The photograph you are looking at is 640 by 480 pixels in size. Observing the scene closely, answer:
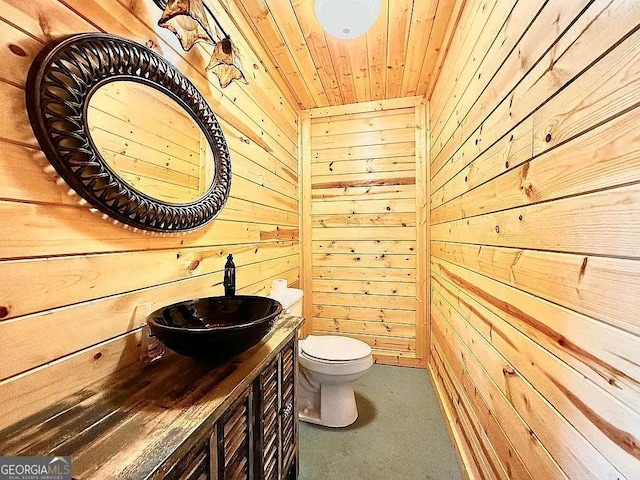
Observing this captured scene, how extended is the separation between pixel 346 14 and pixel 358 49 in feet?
2.05

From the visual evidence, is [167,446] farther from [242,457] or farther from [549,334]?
[549,334]

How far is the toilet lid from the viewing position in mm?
1732

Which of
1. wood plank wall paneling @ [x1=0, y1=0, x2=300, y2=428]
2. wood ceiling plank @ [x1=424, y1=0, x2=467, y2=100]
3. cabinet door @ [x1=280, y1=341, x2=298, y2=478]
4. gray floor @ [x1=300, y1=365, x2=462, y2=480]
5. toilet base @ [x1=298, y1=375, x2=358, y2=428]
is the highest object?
wood ceiling plank @ [x1=424, y1=0, x2=467, y2=100]

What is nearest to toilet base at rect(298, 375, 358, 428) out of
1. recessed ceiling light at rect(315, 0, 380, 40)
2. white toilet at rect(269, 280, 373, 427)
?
white toilet at rect(269, 280, 373, 427)

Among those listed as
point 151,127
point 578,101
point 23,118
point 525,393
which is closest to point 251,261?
point 151,127

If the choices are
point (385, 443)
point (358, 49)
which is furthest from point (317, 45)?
point (385, 443)

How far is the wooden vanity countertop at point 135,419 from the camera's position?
0.52 m

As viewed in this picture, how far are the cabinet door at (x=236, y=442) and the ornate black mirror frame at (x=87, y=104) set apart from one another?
673 millimetres

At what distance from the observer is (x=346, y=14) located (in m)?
1.40

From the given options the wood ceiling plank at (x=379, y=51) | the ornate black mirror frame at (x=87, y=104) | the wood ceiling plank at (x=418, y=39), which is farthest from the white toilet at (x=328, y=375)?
the wood ceiling plank at (x=418, y=39)

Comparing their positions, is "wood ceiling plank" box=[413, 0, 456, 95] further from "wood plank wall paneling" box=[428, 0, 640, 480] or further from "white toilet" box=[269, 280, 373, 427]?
"white toilet" box=[269, 280, 373, 427]

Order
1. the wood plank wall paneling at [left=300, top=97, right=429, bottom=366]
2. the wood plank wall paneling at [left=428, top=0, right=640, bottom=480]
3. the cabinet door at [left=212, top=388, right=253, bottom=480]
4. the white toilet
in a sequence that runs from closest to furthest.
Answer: the wood plank wall paneling at [left=428, top=0, right=640, bottom=480] → the cabinet door at [left=212, top=388, right=253, bottom=480] → the white toilet → the wood plank wall paneling at [left=300, top=97, right=429, bottom=366]

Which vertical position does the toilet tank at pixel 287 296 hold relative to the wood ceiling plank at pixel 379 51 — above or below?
below

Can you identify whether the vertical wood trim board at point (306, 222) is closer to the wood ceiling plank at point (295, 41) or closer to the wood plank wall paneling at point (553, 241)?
the wood ceiling plank at point (295, 41)
